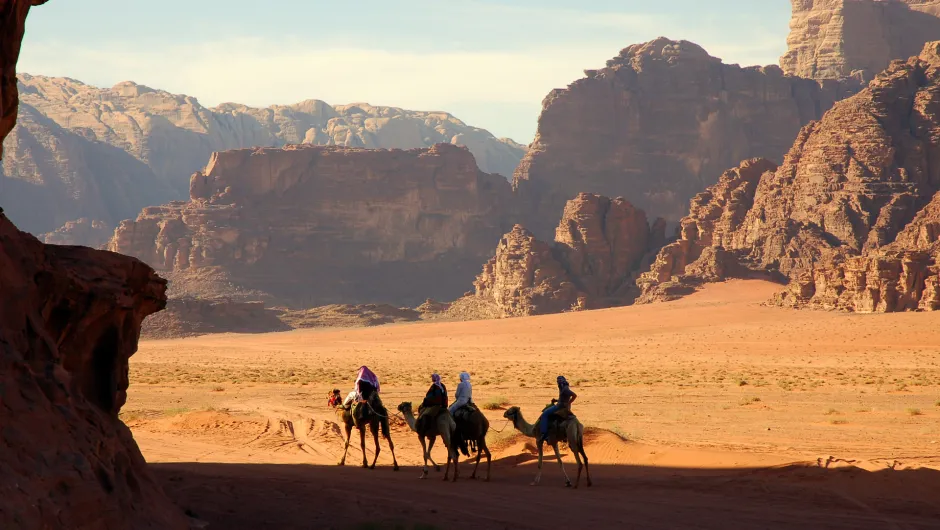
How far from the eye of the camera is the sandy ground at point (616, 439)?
1327 cm

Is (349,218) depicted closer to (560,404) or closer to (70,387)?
(560,404)

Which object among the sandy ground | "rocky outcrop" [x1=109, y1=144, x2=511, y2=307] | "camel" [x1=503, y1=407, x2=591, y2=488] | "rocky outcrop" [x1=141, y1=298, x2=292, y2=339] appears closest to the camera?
the sandy ground

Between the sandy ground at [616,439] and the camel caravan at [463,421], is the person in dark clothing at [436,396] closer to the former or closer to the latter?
the camel caravan at [463,421]

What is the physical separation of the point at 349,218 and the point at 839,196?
67.4 m

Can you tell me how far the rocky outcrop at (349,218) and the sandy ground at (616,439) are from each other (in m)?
66.4

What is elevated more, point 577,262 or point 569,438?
point 577,262

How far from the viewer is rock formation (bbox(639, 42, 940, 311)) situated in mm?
87625

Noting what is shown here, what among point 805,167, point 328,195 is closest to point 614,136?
point 328,195

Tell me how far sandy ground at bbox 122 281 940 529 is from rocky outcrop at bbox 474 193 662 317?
1366 inches

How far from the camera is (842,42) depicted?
16262 centimetres

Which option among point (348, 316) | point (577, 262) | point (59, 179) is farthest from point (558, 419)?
point (59, 179)

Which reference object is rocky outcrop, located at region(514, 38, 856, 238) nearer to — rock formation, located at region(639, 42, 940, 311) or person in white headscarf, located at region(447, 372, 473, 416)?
rock formation, located at region(639, 42, 940, 311)

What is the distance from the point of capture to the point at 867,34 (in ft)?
529

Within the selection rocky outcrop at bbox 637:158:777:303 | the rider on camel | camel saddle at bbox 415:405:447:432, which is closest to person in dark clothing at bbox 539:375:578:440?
camel saddle at bbox 415:405:447:432
